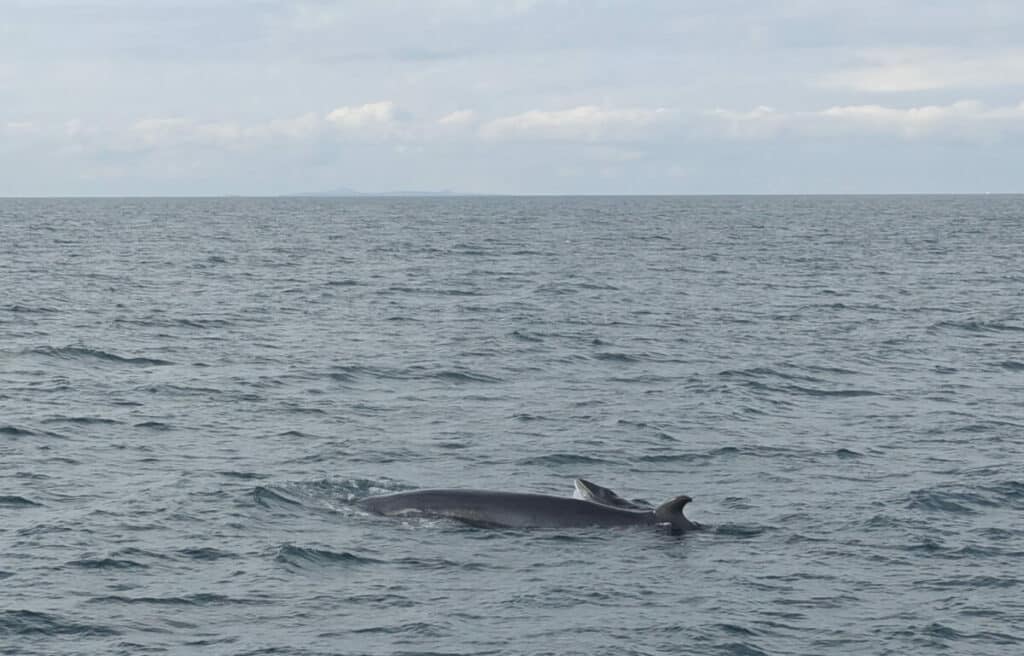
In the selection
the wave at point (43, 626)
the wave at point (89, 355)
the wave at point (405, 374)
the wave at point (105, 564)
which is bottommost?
the wave at point (43, 626)

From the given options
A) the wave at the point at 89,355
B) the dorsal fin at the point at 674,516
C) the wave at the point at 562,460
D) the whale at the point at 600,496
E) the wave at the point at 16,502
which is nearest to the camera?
the dorsal fin at the point at 674,516

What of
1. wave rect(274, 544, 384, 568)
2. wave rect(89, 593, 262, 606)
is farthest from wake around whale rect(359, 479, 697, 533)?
wave rect(89, 593, 262, 606)

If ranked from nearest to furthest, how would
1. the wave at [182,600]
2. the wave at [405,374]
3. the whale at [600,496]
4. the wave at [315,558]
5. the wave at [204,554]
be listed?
the wave at [182,600]
the wave at [315,558]
the wave at [204,554]
the whale at [600,496]
the wave at [405,374]

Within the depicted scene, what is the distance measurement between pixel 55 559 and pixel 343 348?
827 inches

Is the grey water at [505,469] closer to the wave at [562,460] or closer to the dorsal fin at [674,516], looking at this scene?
the wave at [562,460]

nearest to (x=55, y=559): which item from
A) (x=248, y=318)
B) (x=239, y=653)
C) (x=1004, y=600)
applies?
(x=239, y=653)

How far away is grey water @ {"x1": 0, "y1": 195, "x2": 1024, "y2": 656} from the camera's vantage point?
1552cm

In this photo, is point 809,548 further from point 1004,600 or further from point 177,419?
point 177,419

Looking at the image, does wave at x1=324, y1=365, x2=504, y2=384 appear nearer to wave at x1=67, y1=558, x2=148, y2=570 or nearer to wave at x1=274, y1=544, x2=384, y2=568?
wave at x1=274, y1=544, x2=384, y2=568

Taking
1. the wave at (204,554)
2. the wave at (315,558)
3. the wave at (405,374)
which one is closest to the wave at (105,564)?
the wave at (204,554)

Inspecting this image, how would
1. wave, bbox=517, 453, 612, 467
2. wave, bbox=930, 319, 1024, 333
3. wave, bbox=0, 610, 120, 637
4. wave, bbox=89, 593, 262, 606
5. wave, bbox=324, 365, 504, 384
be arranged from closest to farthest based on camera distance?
wave, bbox=0, 610, 120, 637
wave, bbox=89, 593, 262, 606
wave, bbox=517, 453, 612, 467
wave, bbox=324, 365, 504, 384
wave, bbox=930, 319, 1024, 333

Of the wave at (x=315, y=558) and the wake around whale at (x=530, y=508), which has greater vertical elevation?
the wake around whale at (x=530, y=508)

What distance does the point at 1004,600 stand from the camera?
1631 centimetres

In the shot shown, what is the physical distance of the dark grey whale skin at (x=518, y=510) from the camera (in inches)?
755
